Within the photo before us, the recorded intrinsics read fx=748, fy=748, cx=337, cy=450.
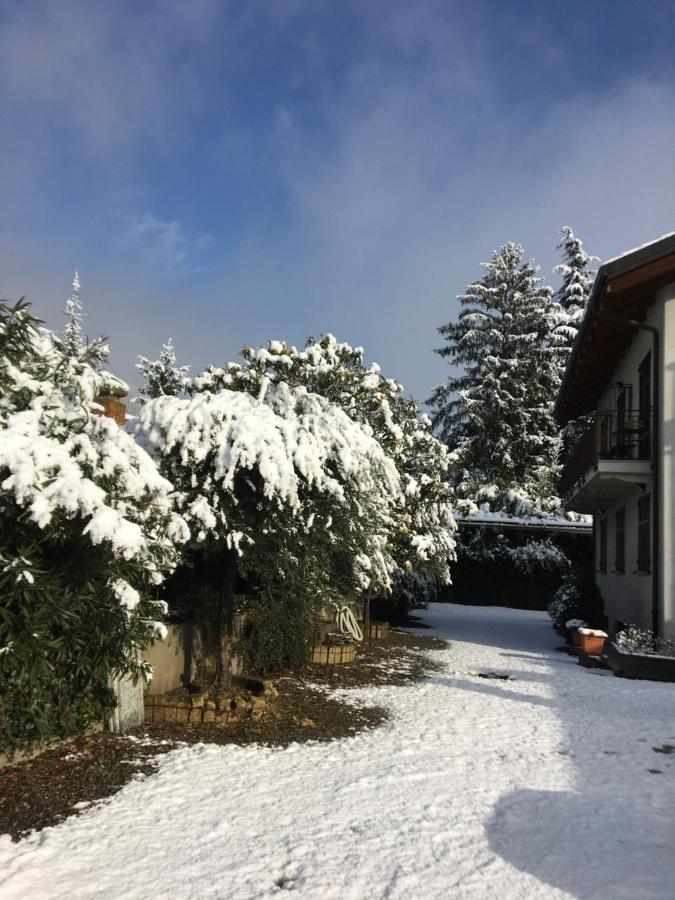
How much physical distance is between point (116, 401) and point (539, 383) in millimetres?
27655

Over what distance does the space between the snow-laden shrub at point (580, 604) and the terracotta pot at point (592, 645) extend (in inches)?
102

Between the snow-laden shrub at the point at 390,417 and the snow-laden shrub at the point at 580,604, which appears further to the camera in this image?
the snow-laden shrub at the point at 580,604

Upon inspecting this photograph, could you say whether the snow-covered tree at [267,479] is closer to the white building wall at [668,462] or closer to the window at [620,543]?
the white building wall at [668,462]

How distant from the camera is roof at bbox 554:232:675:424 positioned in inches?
434

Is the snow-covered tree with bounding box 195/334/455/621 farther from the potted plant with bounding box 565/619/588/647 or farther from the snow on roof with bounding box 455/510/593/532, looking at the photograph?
the snow on roof with bounding box 455/510/593/532

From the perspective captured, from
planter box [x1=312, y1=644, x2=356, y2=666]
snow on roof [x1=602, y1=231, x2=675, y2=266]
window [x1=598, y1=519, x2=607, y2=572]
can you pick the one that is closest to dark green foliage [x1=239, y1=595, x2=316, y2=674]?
planter box [x1=312, y1=644, x2=356, y2=666]

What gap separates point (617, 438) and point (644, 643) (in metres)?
3.77

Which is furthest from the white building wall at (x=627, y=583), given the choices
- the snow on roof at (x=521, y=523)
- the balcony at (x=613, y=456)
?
the snow on roof at (x=521, y=523)

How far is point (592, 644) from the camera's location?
485 inches

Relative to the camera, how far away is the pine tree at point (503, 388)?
31.2m

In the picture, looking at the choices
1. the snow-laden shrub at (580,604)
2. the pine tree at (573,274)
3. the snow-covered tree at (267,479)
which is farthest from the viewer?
the pine tree at (573,274)

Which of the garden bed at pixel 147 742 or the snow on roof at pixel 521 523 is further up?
the snow on roof at pixel 521 523

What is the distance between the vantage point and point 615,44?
8820 mm

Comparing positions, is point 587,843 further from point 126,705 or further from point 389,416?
point 389,416
